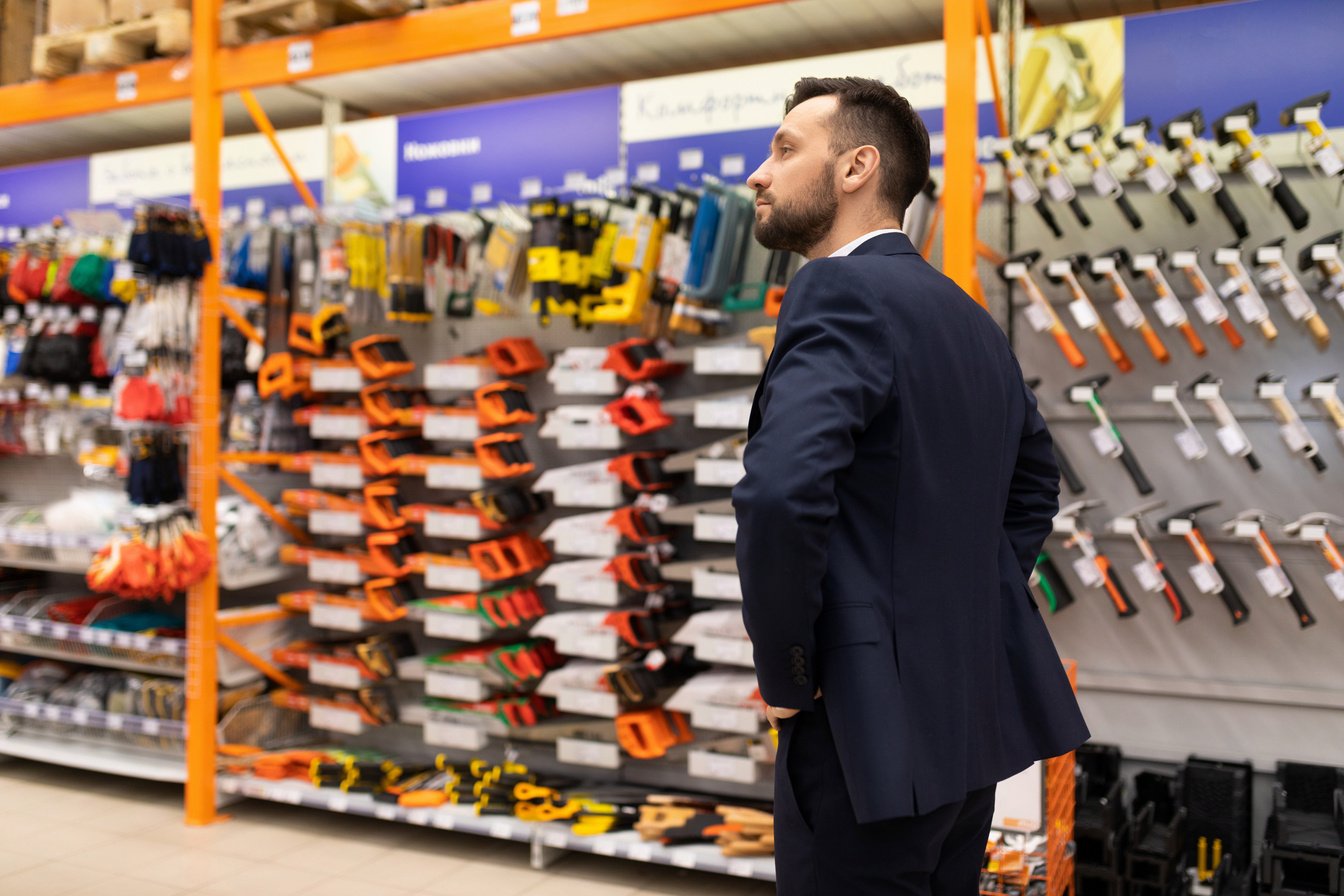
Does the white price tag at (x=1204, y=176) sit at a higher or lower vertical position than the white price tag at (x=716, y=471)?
higher

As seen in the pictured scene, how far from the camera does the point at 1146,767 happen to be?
458 centimetres

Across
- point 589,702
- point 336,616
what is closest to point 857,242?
point 589,702

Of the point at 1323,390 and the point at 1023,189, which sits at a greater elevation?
the point at 1023,189

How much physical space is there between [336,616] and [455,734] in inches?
31.8

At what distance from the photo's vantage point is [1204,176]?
4109 mm

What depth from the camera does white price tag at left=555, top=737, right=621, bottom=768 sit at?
4.62 metres

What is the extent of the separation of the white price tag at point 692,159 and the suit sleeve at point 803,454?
3.09 metres

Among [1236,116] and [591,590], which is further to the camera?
[591,590]

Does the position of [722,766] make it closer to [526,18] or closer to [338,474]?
[338,474]

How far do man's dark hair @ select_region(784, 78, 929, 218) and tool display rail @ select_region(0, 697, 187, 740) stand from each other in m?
4.31

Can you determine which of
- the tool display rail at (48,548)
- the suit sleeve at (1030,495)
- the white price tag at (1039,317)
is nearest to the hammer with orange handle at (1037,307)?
the white price tag at (1039,317)

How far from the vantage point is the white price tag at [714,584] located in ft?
14.4

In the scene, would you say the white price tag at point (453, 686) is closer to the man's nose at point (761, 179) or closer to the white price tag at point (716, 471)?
the white price tag at point (716, 471)

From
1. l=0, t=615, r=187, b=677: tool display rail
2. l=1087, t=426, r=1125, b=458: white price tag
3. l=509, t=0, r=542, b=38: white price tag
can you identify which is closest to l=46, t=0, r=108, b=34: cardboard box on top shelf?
l=509, t=0, r=542, b=38: white price tag
